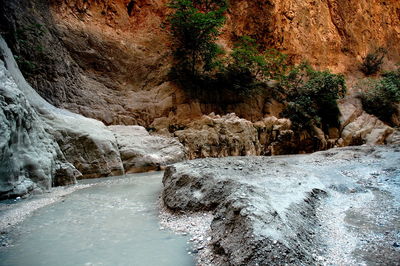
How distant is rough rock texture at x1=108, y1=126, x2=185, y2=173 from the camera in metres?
9.67

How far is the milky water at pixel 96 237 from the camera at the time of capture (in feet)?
9.59

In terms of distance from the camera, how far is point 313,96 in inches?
757

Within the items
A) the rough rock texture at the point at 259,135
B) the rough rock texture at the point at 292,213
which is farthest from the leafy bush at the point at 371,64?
the rough rock texture at the point at 292,213

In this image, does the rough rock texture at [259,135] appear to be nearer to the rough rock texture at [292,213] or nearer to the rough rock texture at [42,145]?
the rough rock texture at [42,145]

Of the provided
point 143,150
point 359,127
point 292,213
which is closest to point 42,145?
point 143,150

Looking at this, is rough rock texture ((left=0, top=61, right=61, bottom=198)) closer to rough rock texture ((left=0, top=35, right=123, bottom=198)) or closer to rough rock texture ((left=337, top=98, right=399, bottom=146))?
rough rock texture ((left=0, top=35, right=123, bottom=198))

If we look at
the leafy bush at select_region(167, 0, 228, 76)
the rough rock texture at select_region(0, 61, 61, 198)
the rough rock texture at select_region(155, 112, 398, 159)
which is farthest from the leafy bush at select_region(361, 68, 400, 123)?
the rough rock texture at select_region(0, 61, 61, 198)

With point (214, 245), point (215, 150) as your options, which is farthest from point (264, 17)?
point (214, 245)

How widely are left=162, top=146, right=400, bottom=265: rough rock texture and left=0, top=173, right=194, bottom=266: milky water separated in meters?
0.58

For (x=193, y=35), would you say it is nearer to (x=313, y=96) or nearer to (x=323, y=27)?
(x=313, y=96)

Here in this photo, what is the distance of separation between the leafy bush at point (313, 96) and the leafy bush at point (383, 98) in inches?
147

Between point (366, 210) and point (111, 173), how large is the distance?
24.3 feet

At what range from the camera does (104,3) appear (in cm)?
1752

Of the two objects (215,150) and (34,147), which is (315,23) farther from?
(34,147)
